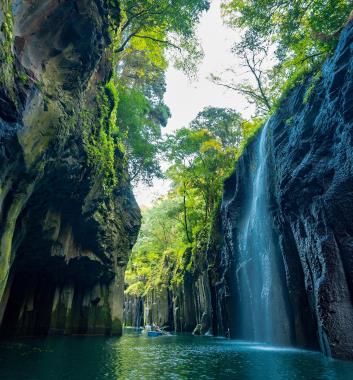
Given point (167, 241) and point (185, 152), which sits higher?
point (185, 152)

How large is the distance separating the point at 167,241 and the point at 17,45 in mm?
34695

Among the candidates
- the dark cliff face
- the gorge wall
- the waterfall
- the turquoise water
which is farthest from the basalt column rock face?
the dark cliff face

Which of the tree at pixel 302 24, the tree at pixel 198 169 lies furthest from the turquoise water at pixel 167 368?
the tree at pixel 198 169

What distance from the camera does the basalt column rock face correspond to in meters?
7.70

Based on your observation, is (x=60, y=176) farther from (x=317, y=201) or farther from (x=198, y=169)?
(x=198, y=169)

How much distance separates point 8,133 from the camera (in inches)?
260

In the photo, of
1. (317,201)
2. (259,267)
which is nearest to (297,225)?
(317,201)

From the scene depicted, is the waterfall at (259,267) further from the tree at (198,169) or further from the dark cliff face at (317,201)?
the tree at (198,169)

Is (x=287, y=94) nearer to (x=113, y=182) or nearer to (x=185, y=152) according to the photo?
(x=113, y=182)

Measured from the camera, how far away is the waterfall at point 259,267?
1327cm

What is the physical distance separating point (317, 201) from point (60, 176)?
854 centimetres

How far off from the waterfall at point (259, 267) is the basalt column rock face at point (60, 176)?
7.33 metres

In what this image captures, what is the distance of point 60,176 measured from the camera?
10.9 m

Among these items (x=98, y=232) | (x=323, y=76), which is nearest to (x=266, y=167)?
(x=323, y=76)
